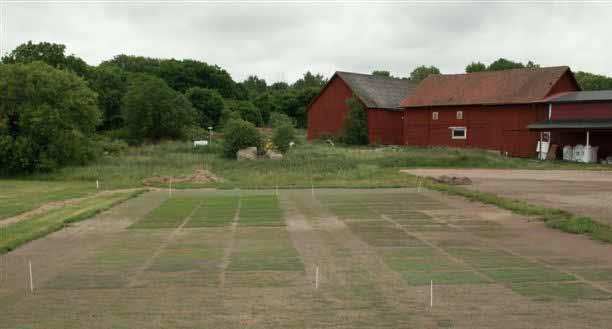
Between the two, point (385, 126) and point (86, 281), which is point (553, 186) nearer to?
point (86, 281)

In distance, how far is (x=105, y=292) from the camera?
10562 mm

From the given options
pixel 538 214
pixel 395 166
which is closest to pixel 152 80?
pixel 395 166

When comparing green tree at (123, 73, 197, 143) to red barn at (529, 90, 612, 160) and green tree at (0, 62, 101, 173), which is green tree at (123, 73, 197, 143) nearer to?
green tree at (0, 62, 101, 173)

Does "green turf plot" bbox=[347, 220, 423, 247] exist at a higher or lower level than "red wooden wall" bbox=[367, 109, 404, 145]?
lower

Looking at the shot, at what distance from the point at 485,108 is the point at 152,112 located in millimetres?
33133

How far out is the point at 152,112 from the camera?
61031 mm

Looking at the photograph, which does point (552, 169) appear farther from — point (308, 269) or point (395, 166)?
point (308, 269)

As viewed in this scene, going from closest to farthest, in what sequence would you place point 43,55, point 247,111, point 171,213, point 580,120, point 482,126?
point 171,213 → point 580,120 → point 482,126 → point 43,55 → point 247,111

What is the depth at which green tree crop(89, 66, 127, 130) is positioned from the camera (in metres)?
76.1

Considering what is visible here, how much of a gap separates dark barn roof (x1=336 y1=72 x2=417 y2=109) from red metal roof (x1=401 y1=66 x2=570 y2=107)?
4193 mm

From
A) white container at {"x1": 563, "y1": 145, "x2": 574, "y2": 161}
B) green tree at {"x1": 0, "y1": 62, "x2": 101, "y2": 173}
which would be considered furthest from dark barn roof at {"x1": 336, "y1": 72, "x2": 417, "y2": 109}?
green tree at {"x1": 0, "y1": 62, "x2": 101, "y2": 173}

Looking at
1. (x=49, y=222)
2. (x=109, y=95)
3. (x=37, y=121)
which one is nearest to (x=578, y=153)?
(x=37, y=121)

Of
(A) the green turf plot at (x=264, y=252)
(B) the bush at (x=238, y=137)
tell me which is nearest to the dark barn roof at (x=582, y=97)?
(B) the bush at (x=238, y=137)

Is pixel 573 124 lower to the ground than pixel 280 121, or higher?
lower
